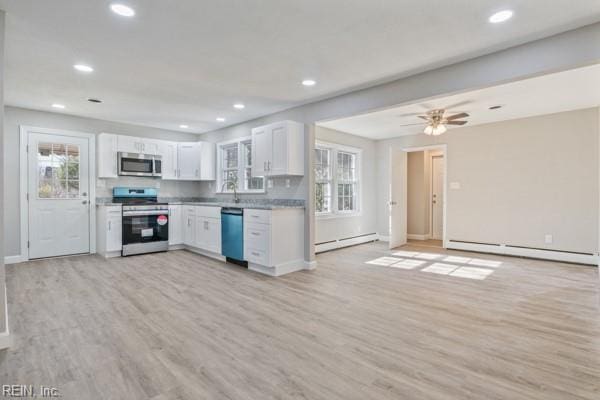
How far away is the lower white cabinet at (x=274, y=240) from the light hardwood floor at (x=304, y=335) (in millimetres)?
243

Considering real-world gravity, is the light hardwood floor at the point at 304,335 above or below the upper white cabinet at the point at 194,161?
below

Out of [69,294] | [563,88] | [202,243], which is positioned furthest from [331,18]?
[202,243]

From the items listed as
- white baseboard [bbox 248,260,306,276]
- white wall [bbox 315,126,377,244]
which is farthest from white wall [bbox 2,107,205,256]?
white wall [bbox 315,126,377,244]

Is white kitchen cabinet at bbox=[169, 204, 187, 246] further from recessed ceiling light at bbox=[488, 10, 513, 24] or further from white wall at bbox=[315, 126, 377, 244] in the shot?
recessed ceiling light at bbox=[488, 10, 513, 24]

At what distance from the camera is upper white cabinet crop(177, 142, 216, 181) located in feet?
20.6

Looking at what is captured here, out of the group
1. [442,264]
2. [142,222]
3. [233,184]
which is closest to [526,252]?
[442,264]

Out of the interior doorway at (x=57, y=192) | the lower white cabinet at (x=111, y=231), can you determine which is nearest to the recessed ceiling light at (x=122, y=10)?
the lower white cabinet at (x=111, y=231)

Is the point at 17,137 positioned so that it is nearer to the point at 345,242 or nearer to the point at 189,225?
the point at 189,225

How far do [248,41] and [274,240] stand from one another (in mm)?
2472

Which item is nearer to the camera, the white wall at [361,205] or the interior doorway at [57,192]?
the interior doorway at [57,192]

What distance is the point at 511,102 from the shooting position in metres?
4.43

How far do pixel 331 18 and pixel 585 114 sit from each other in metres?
4.93

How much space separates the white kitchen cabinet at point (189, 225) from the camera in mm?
5727

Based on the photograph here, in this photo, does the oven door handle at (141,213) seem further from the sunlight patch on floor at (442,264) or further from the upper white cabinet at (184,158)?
the sunlight patch on floor at (442,264)
